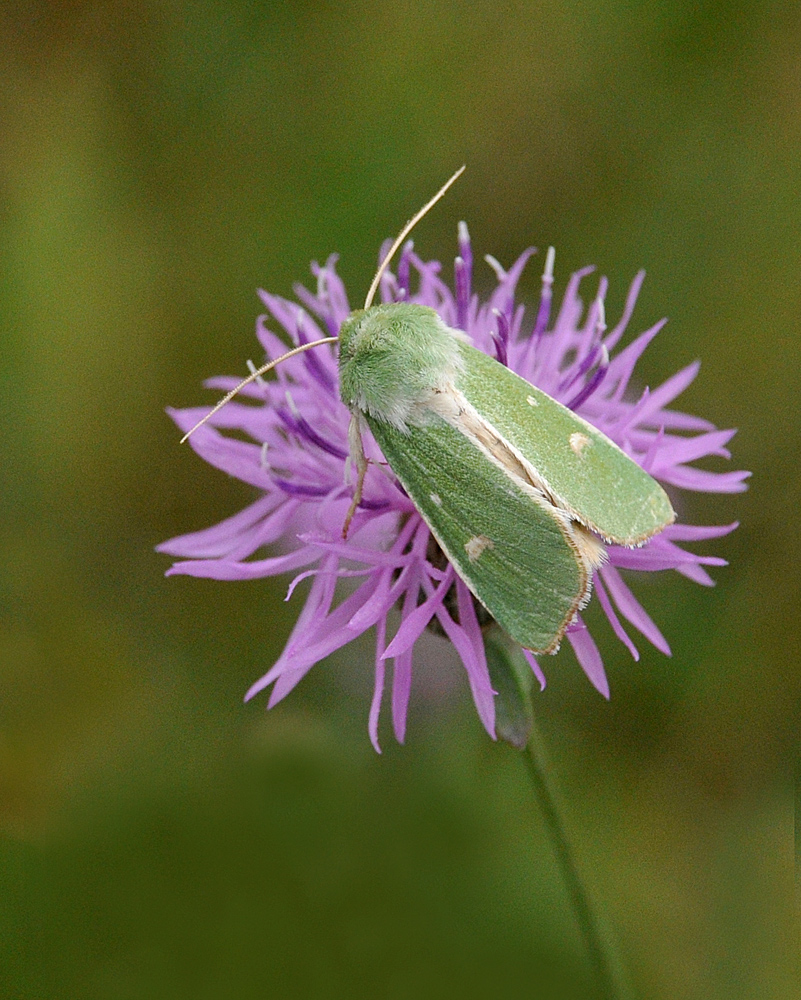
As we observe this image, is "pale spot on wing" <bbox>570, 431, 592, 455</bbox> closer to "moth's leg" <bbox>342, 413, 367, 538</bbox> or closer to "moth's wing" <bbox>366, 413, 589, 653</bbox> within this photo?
"moth's wing" <bbox>366, 413, 589, 653</bbox>

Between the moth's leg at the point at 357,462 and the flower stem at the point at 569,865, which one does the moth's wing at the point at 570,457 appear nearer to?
the moth's leg at the point at 357,462

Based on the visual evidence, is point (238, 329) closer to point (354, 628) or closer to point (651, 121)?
point (651, 121)

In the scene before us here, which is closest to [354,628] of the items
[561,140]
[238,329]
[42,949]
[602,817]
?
[42,949]

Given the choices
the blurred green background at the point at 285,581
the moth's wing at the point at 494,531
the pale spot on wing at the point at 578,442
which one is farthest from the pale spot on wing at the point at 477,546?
the blurred green background at the point at 285,581

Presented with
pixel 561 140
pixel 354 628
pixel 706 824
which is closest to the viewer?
pixel 354 628

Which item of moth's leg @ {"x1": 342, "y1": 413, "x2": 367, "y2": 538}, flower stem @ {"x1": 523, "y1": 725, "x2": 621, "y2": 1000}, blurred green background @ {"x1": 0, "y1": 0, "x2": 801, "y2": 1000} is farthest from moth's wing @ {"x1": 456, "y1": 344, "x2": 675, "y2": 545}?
blurred green background @ {"x1": 0, "y1": 0, "x2": 801, "y2": 1000}

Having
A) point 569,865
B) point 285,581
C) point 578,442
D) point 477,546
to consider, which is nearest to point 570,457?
point 578,442
